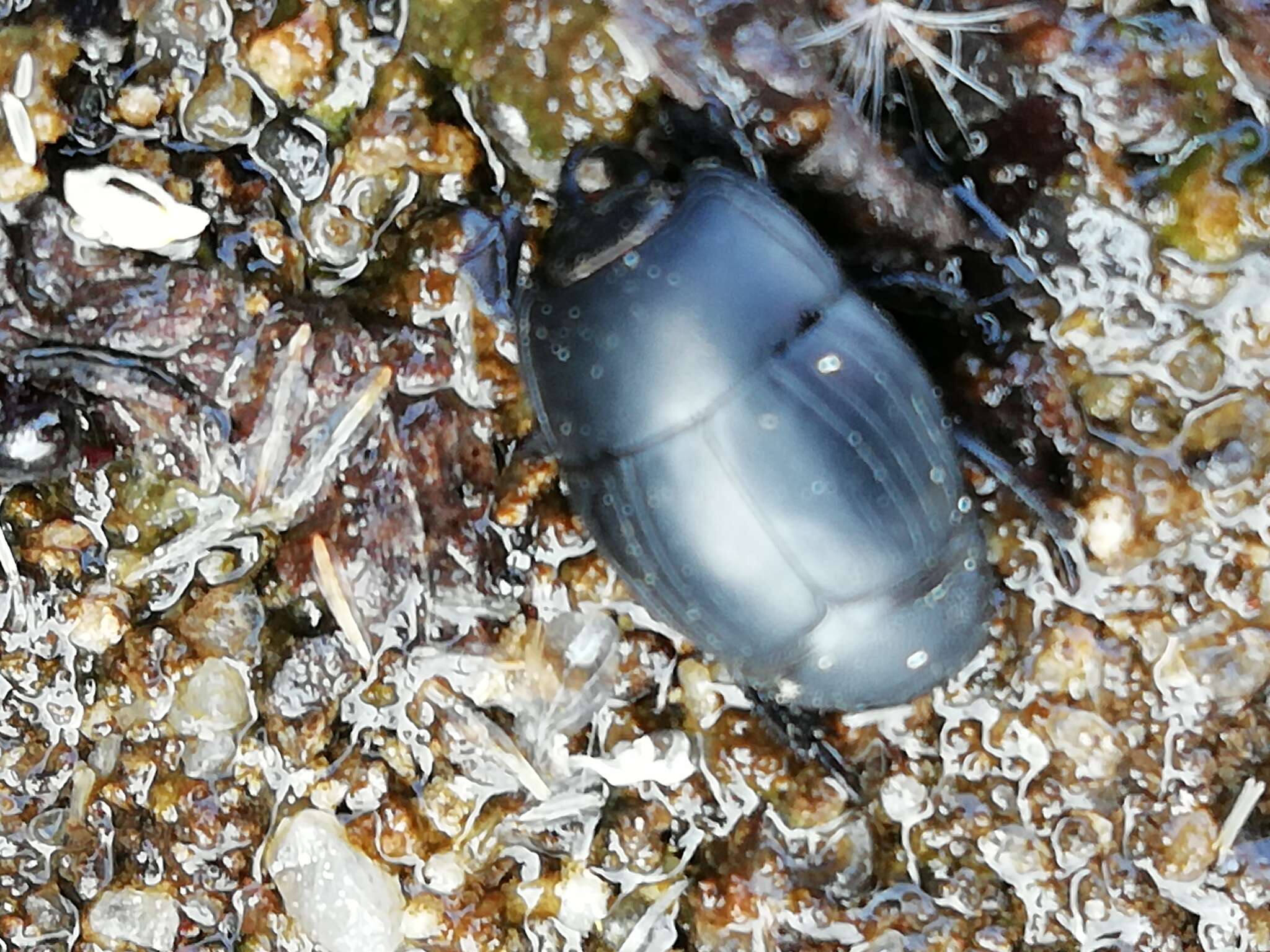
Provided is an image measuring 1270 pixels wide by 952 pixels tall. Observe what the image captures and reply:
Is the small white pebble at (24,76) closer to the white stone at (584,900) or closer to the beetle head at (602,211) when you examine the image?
the beetle head at (602,211)

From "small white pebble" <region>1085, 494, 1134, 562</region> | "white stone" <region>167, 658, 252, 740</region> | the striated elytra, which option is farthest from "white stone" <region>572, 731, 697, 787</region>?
"small white pebble" <region>1085, 494, 1134, 562</region>

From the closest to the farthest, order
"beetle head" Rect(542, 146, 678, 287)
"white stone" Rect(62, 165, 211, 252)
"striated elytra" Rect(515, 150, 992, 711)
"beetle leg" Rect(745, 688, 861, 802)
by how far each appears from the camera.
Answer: "striated elytra" Rect(515, 150, 992, 711)
"beetle head" Rect(542, 146, 678, 287)
"white stone" Rect(62, 165, 211, 252)
"beetle leg" Rect(745, 688, 861, 802)

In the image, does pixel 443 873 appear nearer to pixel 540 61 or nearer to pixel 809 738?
pixel 809 738

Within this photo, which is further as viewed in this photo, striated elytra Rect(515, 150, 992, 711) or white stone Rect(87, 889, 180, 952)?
white stone Rect(87, 889, 180, 952)

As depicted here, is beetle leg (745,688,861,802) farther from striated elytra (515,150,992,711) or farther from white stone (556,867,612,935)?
white stone (556,867,612,935)

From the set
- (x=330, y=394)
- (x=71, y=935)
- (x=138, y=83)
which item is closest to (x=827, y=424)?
(x=330, y=394)

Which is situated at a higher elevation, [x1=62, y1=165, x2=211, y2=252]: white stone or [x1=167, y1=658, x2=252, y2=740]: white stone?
[x1=62, y1=165, x2=211, y2=252]: white stone

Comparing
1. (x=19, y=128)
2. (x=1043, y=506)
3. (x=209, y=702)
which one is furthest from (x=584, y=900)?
(x=19, y=128)
